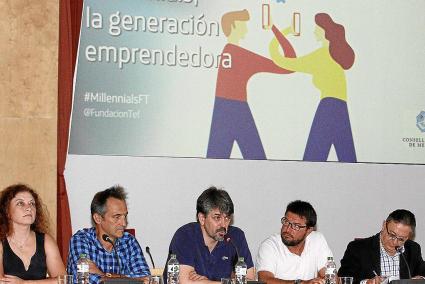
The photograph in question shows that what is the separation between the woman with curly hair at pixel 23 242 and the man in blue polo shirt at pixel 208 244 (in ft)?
2.34

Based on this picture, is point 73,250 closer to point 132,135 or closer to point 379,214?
point 132,135

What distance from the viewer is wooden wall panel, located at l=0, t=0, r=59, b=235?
654 cm

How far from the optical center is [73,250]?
5496 millimetres

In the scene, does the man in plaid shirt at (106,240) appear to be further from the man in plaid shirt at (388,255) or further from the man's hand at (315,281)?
the man in plaid shirt at (388,255)

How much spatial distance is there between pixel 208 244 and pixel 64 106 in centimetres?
169

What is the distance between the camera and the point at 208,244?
5656mm

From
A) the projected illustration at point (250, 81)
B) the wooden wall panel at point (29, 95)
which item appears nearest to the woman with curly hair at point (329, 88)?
the projected illustration at point (250, 81)

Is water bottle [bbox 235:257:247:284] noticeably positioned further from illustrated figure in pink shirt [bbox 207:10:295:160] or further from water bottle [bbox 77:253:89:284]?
illustrated figure in pink shirt [bbox 207:10:295:160]

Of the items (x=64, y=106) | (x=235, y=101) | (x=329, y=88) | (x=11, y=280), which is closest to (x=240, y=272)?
(x=11, y=280)

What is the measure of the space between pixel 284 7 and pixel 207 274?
2.70 metres

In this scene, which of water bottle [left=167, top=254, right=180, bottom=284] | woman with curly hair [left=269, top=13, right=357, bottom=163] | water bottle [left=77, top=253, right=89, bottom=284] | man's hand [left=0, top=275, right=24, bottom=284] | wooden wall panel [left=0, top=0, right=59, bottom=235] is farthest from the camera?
woman with curly hair [left=269, top=13, right=357, bottom=163]

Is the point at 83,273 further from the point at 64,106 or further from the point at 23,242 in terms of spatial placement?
the point at 64,106

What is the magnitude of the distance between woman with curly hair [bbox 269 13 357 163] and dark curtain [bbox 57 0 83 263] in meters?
1.80

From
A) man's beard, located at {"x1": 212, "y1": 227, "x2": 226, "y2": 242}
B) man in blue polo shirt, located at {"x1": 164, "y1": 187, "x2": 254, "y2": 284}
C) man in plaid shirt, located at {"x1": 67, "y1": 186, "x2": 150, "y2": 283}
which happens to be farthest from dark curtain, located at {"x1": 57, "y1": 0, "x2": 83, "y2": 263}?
man's beard, located at {"x1": 212, "y1": 227, "x2": 226, "y2": 242}
